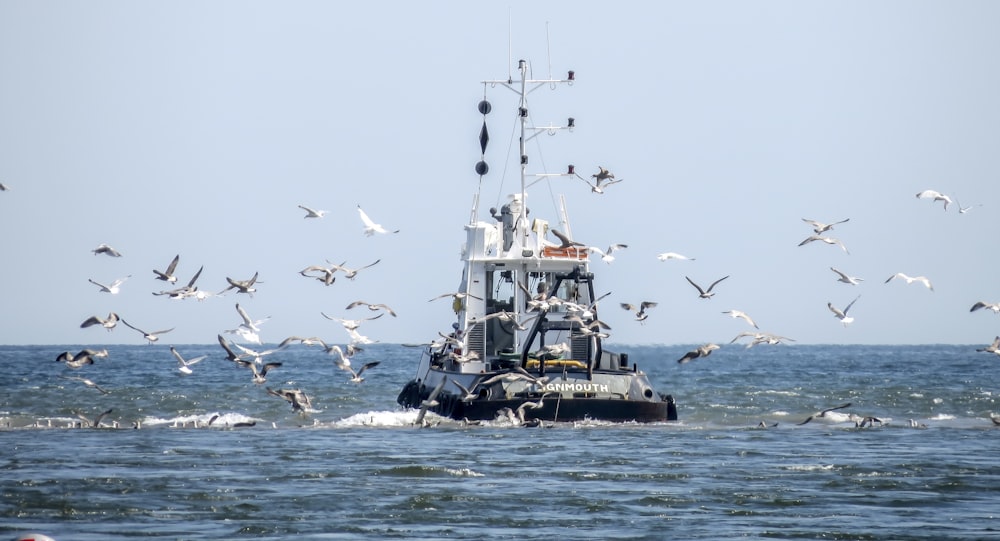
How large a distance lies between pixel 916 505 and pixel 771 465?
5.15m

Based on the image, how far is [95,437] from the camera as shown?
33781mm

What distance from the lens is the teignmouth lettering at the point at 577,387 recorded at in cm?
3284

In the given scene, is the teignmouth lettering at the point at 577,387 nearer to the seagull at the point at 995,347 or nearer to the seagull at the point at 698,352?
the seagull at the point at 698,352

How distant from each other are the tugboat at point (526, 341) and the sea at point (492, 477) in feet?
2.00

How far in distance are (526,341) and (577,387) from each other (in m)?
1.52

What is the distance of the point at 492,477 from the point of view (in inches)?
1027

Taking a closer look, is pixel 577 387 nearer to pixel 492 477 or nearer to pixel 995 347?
pixel 492 477

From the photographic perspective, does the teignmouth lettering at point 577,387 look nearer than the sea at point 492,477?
No

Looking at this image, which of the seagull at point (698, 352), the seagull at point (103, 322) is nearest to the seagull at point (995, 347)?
the seagull at point (698, 352)

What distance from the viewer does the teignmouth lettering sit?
108ft

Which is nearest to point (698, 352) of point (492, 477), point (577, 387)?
point (577, 387)

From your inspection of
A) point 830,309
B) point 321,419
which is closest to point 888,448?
point 830,309

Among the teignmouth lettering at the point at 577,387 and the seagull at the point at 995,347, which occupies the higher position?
the seagull at the point at 995,347

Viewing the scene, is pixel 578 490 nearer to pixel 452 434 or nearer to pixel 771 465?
pixel 771 465
